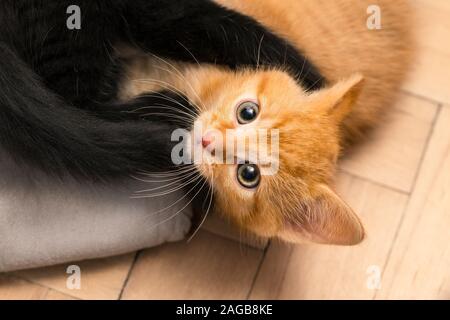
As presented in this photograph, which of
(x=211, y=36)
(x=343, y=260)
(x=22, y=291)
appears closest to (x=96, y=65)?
(x=211, y=36)

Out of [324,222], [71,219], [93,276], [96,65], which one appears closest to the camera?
[324,222]

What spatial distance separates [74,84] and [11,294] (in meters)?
0.62

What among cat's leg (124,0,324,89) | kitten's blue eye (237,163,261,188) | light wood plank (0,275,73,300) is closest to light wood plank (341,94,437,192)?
cat's leg (124,0,324,89)

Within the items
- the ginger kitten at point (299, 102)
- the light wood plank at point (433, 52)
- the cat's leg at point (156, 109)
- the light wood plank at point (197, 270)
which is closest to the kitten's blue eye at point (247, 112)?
the ginger kitten at point (299, 102)

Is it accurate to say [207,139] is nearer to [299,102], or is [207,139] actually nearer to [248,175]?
[248,175]

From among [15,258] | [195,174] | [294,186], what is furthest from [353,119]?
[15,258]

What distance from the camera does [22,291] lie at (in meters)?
1.34

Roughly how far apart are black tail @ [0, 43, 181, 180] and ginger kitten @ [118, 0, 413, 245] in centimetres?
12

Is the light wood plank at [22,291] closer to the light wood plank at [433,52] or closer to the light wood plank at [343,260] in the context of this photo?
the light wood plank at [343,260]

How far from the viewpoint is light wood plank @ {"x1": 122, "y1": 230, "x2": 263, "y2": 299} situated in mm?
1388

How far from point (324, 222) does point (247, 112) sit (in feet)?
0.92

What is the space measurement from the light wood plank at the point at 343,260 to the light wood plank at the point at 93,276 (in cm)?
37

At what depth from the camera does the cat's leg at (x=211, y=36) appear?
115 centimetres

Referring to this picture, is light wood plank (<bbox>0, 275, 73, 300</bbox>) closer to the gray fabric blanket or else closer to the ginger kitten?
the gray fabric blanket
